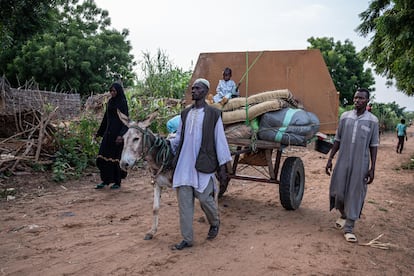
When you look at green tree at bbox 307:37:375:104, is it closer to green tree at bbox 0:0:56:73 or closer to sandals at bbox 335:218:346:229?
green tree at bbox 0:0:56:73

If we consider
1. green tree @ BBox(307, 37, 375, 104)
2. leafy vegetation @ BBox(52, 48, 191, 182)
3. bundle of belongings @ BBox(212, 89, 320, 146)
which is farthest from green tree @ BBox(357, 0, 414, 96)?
green tree @ BBox(307, 37, 375, 104)

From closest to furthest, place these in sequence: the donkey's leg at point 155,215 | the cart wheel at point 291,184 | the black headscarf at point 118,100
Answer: the donkey's leg at point 155,215 < the cart wheel at point 291,184 < the black headscarf at point 118,100

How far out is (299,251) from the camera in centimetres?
457

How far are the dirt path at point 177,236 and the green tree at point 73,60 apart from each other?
13889mm

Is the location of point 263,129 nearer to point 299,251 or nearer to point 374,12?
point 299,251

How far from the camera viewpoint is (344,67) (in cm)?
2822

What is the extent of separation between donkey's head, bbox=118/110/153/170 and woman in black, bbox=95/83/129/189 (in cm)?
276

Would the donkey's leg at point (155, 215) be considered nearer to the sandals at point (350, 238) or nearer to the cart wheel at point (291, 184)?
the cart wheel at point (291, 184)

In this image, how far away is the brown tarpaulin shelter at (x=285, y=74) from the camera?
6305 mm

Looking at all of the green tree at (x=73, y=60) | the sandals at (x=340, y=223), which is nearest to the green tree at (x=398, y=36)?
the sandals at (x=340, y=223)

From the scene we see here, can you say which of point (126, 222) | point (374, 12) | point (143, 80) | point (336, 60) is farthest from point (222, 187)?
point (336, 60)

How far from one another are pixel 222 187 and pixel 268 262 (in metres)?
2.81

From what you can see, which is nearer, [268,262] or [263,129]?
[268,262]

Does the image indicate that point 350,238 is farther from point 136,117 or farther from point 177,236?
point 136,117
